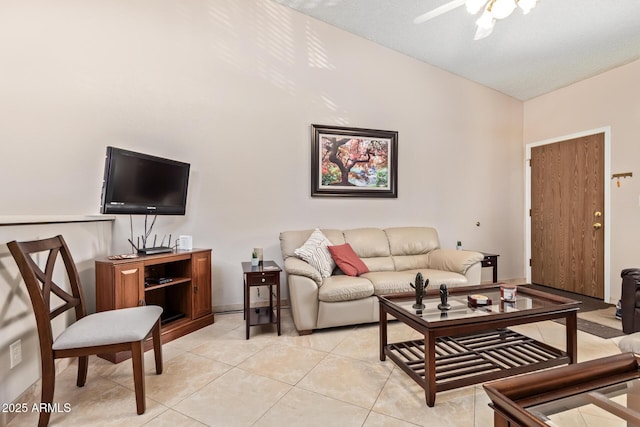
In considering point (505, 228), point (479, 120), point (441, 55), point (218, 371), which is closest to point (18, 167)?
point (218, 371)

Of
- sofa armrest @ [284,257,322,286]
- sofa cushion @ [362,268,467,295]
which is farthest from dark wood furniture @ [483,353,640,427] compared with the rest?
sofa armrest @ [284,257,322,286]

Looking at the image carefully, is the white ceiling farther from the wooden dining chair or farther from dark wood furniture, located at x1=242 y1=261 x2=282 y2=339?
the wooden dining chair

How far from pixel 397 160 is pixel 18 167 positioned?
154 inches

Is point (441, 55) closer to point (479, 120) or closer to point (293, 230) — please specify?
point (479, 120)

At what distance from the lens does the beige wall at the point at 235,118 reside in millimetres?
2658

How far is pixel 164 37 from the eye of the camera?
3080mm

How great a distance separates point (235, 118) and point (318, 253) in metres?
1.78

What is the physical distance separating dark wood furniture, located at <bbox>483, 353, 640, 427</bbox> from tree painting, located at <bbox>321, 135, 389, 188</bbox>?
288 centimetres

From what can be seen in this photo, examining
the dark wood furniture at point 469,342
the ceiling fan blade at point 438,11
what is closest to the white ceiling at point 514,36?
the ceiling fan blade at point 438,11

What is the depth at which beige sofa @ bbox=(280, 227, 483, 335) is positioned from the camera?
2691mm

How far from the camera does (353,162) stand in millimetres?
3820

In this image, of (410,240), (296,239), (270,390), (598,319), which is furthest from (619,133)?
(270,390)

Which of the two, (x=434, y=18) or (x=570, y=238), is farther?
(x=570, y=238)

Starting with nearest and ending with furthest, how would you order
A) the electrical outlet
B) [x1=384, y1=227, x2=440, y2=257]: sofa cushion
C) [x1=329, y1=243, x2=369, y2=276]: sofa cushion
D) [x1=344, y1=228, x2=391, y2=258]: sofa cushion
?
the electrical outlet, [x1=329, y1=243, x2=369, y2=276]: sofa cushion, [x1=344, y1=228, x2=391, y2=258]: sofa cushion, [x1=384, y1=227, x2=440, y2=257]: sofa cushion
